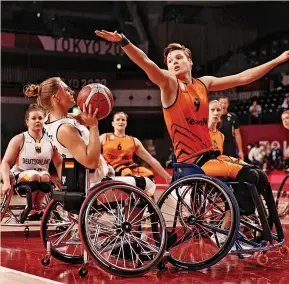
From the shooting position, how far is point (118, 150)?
7695 millimetres

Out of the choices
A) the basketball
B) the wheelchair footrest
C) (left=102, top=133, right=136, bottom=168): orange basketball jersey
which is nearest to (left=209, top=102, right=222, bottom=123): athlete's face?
(left=102, top=133, right=136, bottom=168): orange basketball jersey

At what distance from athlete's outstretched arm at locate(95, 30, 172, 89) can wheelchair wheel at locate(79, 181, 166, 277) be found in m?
0.89

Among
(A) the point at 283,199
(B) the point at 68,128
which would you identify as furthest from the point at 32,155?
(A) the point at 283,199

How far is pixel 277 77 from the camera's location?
2298 centimetres

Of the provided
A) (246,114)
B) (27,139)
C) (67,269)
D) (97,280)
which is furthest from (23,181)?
(246,114)

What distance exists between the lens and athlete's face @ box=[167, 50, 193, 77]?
4539 millimetres

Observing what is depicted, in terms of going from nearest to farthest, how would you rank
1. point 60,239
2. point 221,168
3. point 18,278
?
point 18,278 → point 60,239 → point 221,168

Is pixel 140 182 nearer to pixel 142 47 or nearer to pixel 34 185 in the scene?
pixel 34 185

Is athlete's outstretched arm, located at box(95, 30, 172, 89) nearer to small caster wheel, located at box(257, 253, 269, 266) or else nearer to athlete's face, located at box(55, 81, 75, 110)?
athlete's face, located at box(55, 81, 75, 110)

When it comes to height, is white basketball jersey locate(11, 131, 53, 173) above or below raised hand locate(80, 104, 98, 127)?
below

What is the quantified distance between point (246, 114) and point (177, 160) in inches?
732

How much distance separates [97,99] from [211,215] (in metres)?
1.16

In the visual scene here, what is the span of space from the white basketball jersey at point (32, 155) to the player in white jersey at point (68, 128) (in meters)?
2.12

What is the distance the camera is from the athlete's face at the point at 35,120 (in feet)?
20.9
